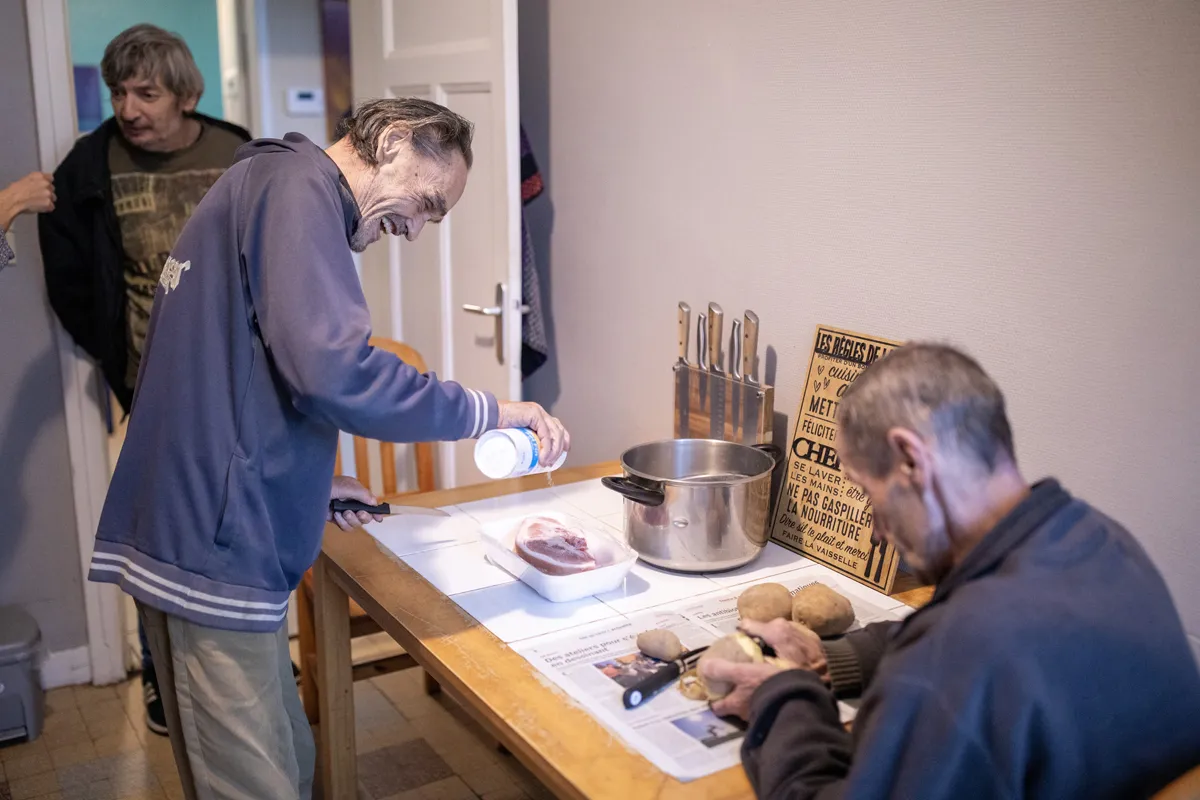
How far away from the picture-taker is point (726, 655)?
1.22 meters

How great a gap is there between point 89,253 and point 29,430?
0.49m

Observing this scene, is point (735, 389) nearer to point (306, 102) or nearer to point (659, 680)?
point (659, 680)

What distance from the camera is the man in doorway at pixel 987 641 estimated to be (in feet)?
2.90

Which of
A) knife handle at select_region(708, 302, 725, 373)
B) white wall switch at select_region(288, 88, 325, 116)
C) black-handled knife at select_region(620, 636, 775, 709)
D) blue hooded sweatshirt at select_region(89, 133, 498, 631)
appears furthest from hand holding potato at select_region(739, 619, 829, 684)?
white wall switch at select_region(288, 88, 325, 116)

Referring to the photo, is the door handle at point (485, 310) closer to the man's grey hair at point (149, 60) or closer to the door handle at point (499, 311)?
the door handle at point (499, 311)

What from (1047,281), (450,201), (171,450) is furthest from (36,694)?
(1047,281)

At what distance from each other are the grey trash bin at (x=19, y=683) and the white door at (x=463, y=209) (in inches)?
43.2

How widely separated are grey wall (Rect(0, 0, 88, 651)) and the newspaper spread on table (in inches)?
71.8

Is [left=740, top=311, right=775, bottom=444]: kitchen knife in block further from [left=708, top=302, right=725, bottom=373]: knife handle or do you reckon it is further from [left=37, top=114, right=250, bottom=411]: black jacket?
[left=37, top=114, right=250, bottom=411]: black jacket

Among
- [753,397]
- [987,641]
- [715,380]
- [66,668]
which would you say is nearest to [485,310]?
[715,380]

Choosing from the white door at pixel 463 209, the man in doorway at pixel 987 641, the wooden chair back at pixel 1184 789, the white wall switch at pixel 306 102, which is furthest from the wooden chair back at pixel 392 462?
the wooden chair back at pixel 1184 789

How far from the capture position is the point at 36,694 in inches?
100

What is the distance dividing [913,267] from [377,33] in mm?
1884

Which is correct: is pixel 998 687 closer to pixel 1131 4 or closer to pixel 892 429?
pixel 892 429
